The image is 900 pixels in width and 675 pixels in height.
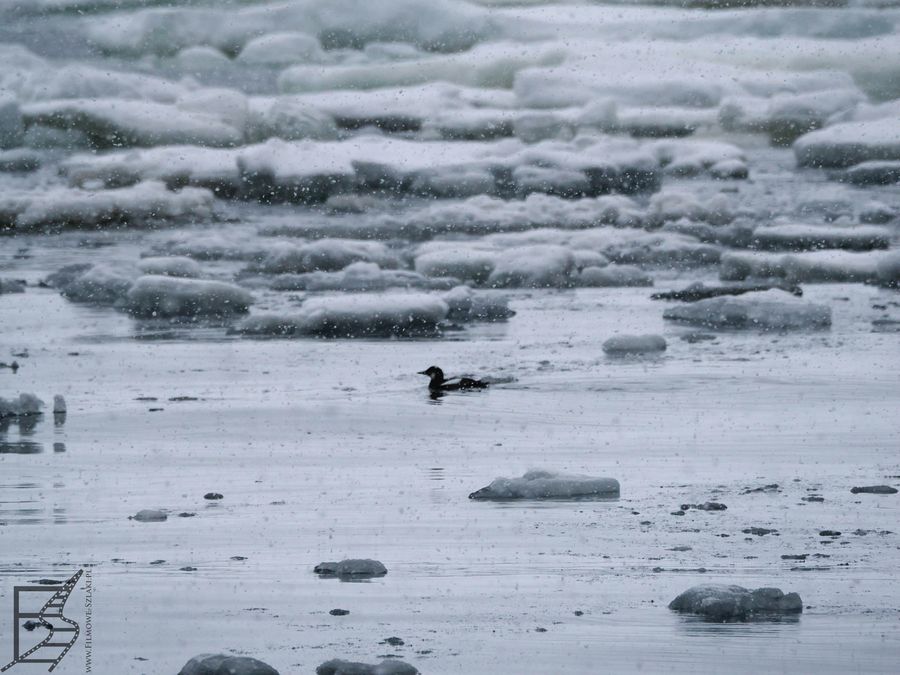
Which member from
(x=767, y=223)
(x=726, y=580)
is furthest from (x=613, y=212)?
(x=726, y=580)

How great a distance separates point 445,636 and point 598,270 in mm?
10306

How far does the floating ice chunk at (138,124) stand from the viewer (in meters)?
21.2

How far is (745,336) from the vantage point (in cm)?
1039

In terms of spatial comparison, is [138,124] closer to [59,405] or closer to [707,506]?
[59,405]

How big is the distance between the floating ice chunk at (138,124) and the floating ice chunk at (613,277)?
8.20 meters

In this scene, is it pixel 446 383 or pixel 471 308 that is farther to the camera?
pixel 471 308

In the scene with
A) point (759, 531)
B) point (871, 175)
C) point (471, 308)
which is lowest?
point (759, 531)

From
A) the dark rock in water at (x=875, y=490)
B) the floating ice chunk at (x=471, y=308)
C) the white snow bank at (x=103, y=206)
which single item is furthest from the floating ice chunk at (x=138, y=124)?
the dark rock in water at (x=875, y=490)

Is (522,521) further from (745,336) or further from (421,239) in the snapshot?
(421,239)

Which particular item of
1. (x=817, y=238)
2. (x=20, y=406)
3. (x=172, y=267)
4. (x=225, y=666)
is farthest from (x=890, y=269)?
(x=225, y=666)

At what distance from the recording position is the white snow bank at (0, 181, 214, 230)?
1859 centimetres

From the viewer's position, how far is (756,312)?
11.1 meters

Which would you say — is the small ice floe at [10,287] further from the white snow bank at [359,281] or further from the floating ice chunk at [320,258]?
the floating ice chunk at [320,258]

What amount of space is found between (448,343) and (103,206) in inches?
384
